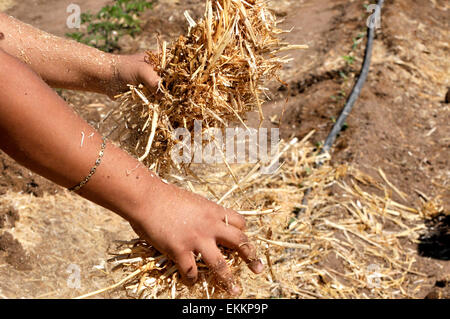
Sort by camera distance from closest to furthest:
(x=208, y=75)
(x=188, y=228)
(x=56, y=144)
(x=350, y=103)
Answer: (x=56, y=144)
(x=188, y=228)
(x=208, y=75)
(x=350, y=103)

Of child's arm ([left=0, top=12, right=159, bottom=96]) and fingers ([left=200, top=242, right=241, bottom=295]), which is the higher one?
child's arm ([left=0, top=12, right=159, bottom=96])

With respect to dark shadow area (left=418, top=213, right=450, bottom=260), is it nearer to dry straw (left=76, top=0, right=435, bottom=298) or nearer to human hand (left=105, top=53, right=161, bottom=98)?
dry straw (left=76, top=0, right=435, bottom=298)

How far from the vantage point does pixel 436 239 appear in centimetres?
380

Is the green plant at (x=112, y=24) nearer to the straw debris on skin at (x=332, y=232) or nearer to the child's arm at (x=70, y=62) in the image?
the straw debris on skin at (x=332, y=232)

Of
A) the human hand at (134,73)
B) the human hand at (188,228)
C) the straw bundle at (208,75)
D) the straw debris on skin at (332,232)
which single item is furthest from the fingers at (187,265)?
the straw debris on skin at (332,232)

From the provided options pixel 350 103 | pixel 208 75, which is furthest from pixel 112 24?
pixel 208 75

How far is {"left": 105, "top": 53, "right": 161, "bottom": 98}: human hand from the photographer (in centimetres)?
214

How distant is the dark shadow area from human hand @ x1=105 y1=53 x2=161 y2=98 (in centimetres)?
246

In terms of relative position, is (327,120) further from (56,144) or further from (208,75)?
(56,144)

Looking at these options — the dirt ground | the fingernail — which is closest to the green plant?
the dirt ground

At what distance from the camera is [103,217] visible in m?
3.96

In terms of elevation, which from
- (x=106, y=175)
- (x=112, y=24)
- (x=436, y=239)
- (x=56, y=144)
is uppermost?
(x=112, y=24)

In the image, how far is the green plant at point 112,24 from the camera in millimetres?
5866

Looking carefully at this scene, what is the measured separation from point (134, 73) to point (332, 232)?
7.24 ft
